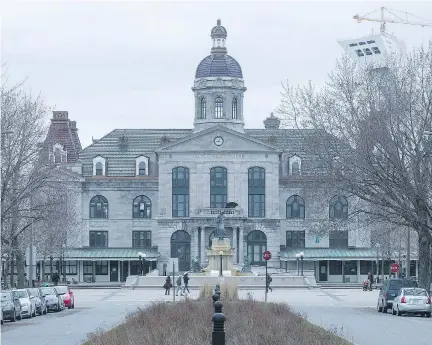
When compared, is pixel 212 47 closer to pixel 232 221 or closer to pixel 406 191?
pixel 232 221

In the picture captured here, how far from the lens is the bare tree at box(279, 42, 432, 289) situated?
58.1 meters

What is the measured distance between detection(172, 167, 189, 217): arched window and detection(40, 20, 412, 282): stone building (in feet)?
0.30

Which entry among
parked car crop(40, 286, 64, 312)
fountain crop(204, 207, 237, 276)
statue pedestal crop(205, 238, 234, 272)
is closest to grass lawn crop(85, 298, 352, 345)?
parked car crop(40, 286, 64, 312)

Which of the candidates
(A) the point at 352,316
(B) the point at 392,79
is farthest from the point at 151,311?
(B) the point at 392,79

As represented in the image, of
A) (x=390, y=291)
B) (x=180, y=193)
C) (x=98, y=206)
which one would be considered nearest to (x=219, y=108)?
(x=180, y=193)

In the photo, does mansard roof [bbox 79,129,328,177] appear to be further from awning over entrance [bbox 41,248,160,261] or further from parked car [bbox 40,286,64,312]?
parked car [bbox 40,286,64,312]

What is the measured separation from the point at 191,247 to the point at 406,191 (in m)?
59.0

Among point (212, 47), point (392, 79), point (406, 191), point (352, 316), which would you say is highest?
point (212, 47)

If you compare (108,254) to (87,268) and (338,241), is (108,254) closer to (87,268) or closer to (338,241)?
(87,268)

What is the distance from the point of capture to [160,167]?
383ft

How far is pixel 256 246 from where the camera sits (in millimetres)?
115438

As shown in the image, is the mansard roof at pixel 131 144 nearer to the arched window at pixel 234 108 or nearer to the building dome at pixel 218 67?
the arched window at pixel 234 108

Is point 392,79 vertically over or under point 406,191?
over

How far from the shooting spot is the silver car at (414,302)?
51781 mm
